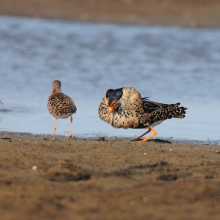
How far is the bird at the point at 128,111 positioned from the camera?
9.18 metres

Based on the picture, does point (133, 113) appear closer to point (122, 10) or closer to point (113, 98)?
point (113, 98)

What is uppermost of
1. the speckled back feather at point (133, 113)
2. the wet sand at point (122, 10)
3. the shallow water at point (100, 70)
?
the wet sand at point (122, 10)

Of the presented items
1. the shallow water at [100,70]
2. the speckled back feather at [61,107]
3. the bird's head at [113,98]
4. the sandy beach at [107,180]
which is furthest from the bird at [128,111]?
the shallow water at [100,70]

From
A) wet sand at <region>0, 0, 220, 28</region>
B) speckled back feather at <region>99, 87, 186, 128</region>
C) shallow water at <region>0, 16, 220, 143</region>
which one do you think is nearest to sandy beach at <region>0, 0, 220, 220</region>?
speckled back feather at <region>99, 87, 186, 128</region>

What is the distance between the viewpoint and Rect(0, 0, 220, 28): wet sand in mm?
27828

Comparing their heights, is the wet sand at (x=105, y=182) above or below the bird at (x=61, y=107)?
below

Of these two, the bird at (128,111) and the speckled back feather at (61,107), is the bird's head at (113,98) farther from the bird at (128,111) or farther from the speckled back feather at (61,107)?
the speckled back feather at (61,107)

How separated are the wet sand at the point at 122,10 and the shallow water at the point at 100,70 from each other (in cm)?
112

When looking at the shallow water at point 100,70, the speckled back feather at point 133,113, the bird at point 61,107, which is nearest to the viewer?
the speckled back feather at point 133,113

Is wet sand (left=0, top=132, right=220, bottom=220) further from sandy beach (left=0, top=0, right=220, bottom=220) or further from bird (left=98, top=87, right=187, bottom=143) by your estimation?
bird (left=98, top=87, right=187, bottom=143)

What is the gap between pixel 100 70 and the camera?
16922 millimetres

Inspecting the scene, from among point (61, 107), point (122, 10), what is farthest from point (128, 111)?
point (122, 10)

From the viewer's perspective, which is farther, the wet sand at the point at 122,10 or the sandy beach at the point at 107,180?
the wet sand at the point at 122,10

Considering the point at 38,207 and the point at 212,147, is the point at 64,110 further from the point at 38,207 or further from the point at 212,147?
the point at 38,207
